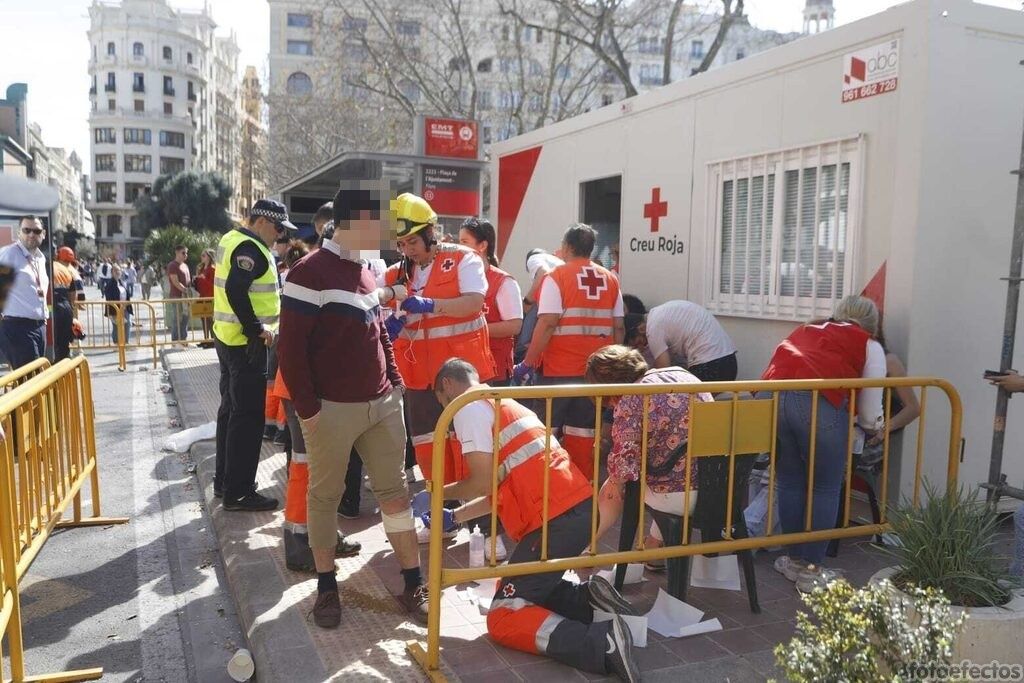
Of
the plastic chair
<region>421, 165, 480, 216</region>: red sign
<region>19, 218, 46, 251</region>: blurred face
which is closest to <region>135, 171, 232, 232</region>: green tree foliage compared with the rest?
<region>421, 165, 480, 216</region>: red sign

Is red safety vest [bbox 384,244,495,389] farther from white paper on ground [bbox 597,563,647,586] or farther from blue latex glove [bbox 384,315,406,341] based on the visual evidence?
white paper on ground [bbox 597,563,647,586]

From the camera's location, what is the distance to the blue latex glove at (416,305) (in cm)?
415

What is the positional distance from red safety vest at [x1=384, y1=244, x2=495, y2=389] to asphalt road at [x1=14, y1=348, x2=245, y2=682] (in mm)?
1501

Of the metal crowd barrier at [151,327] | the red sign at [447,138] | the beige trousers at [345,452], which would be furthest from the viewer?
the metal crowd barrier at [151,327]

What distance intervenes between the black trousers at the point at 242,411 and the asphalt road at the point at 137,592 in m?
0.39

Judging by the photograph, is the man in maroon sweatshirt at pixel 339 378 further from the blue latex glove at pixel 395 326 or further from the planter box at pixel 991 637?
the planter box at pixel 991 637

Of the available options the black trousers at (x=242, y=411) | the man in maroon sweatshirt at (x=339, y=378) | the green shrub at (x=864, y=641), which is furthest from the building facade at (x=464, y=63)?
the green shrub at (x=864, y=641)

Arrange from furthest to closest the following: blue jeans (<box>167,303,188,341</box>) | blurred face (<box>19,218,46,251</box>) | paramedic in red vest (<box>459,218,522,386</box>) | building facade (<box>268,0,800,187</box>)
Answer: building facade (<box>268,0,800,187</box>) → blue jeans (<box>167,303,188,341</box>) → blurred face (<box>19,218,46,251</box>) → paramedic in red vest (<box>459,218,522,386</box>)

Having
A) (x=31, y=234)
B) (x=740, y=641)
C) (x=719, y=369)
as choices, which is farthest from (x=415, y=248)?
(x=31, y=234)

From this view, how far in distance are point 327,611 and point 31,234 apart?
18.2 ft

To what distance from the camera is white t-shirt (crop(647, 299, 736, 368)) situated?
5.22m

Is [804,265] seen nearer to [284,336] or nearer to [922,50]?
[922,50]

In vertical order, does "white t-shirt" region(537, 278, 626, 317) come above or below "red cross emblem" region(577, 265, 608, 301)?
below

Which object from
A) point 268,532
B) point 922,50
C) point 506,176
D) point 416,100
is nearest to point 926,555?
point 922,50
